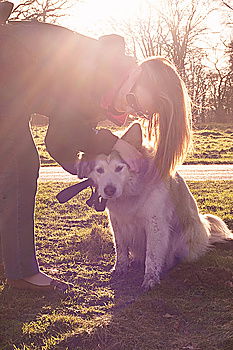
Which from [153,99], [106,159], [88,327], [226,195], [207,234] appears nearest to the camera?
[88,327]

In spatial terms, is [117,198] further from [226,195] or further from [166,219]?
[226,195]

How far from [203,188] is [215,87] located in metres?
25.1

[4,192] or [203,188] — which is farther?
[203,188]

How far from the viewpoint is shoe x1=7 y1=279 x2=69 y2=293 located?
3.93 m

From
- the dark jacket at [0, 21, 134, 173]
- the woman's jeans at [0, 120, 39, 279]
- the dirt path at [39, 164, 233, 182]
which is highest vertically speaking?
the dark jacket at [0, 21, 134, 173]

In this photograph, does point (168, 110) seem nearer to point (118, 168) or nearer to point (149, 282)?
point (118, 168)

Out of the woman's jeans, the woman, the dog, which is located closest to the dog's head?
the dog

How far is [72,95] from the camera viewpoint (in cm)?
362

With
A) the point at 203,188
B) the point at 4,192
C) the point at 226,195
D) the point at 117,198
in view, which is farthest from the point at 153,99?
the point at 203,188

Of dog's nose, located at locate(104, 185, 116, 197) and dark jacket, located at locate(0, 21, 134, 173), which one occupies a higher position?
dark jacket, located at locate(0, 21, 134, 173)

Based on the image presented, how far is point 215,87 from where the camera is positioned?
110 feet

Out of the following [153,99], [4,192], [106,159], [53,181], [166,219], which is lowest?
[53,181]

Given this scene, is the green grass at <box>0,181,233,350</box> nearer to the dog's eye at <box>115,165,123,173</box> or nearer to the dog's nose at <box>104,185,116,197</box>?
→ the dog's nose at <box>104,185,116,197</box>

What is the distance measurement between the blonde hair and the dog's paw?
0.98 metres
